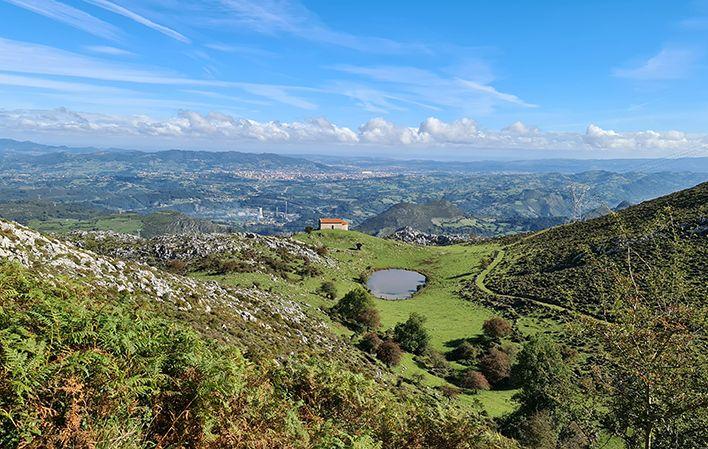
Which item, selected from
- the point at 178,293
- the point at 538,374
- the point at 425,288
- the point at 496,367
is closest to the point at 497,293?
the point at 425,288

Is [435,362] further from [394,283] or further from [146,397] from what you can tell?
[146,397]

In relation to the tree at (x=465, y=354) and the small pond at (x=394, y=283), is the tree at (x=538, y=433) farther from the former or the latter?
the small pond at (x=394, y=283)

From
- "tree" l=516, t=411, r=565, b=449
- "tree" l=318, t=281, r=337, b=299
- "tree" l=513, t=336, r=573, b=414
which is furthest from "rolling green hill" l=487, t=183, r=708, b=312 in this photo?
"tree" l=318, t=281, r=337, b=299

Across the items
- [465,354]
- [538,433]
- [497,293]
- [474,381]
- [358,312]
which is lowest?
[465,354]

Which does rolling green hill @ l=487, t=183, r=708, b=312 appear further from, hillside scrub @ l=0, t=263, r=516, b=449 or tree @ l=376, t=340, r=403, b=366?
hillside scrub @ l=0, t=263, r=516, b=449

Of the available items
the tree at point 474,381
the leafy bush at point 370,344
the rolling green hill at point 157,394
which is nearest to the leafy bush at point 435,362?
the tree at point 474,381
